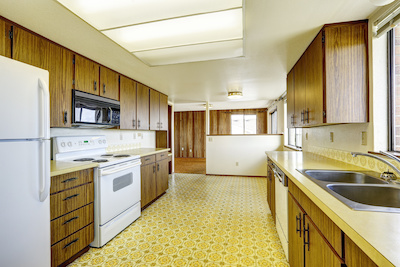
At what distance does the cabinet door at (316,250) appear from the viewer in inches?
32.6

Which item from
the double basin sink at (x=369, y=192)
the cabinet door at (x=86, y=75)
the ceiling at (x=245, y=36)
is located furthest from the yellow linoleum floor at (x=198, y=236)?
the ceiling at (x=245, y=36)

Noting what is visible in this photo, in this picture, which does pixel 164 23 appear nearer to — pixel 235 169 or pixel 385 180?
pixel 385 180

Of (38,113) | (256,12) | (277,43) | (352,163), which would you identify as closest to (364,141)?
(352,163)

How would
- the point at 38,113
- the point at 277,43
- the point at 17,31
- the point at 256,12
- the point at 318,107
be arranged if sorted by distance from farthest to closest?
the point at 277,43 < the point at 318,107 < the point at 17,31 < the point at 256,12 < the point at 38,113

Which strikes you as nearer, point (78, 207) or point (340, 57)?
point (340, 57)

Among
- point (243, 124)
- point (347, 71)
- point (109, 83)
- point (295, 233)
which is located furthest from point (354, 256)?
point (243, 124)

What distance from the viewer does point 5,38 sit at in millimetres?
1499

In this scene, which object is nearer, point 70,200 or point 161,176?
point 70,200

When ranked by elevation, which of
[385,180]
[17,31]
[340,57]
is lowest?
[385,180]

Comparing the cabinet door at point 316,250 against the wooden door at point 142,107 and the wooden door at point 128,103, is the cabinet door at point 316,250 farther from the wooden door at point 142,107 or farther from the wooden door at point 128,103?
the wooden door at point 142,107

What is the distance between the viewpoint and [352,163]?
5.91ft

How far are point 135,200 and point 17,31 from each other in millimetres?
2178

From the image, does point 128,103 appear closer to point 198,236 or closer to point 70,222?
point 70,222

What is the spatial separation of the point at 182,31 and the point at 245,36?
62 centimetres
